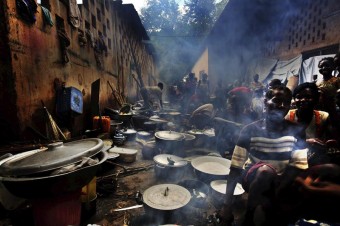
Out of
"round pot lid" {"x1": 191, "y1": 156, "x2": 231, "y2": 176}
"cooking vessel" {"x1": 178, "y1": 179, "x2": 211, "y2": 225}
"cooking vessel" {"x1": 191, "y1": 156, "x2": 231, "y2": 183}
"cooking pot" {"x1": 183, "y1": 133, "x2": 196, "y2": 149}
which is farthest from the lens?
"cooking pot" {"x1": 183, "y1": 133, "x2": 196, "y2": 149}

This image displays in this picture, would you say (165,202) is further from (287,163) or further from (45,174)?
(287,163)

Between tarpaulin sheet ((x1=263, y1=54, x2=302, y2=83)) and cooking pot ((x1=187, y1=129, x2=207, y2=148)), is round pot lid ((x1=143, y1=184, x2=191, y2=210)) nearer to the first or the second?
cooking pot ((x1=187, y1=129, x2=207, y2=148))

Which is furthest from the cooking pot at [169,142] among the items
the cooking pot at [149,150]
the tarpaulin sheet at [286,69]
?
the tarpaulin sheet at [286,69]

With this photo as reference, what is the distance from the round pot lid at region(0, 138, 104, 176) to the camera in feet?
6.77

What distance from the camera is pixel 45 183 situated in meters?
2.06

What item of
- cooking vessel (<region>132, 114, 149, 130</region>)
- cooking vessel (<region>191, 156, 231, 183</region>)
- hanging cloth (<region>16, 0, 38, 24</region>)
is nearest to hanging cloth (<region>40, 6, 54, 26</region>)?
hanging cloth (<region>16, 0, 38, 24</region>)

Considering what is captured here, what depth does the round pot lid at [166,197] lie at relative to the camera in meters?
2.96

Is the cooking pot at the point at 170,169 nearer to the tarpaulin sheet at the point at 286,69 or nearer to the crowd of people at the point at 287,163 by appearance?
the crowd of people at the point at 287,163

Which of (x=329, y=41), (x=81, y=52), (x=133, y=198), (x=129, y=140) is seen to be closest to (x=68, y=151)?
(x=133, y=198)

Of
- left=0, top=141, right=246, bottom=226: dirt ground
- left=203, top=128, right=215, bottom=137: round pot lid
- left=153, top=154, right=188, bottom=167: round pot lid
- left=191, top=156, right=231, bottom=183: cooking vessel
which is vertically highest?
left=203, top=128, right=215, bottom=137: round pot lid

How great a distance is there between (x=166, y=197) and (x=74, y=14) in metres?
6.20

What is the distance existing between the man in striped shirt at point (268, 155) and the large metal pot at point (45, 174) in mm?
1845

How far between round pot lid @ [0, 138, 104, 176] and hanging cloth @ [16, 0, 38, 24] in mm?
3073

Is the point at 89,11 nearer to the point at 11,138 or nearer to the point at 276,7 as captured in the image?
the point at 11,138
